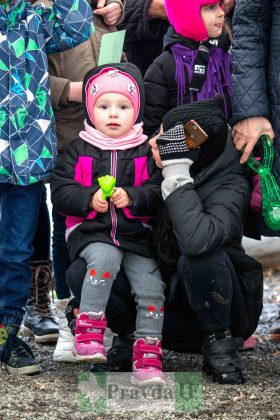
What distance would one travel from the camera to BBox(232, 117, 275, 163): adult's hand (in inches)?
162

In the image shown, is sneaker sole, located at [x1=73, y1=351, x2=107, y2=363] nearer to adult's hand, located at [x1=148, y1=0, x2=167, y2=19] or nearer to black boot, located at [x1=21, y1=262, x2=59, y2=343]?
black boot, located at [x1=21, y1=262, x2=59, y2=343]

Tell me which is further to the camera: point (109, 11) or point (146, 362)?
point (109, 11)

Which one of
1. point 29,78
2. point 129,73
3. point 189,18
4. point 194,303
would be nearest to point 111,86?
point 129,73

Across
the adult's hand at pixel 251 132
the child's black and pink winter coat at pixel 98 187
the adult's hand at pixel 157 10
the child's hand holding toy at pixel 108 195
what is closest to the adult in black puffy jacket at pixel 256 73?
the adult's hand at pixel 251 132

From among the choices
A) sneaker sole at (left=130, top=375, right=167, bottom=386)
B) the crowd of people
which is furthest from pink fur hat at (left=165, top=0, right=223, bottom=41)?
sneaker sole at (left=130, top=375, right=167, bottom=386)

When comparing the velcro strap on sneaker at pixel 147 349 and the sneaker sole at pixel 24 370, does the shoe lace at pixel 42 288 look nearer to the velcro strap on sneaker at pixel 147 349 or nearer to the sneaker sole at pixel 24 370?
the sneaker sole at pixel 24 370

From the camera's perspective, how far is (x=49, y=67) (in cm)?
454

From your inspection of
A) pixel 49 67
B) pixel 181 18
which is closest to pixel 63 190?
pixel 49 67

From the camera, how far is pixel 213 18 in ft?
14.8

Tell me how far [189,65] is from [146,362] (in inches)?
55.0

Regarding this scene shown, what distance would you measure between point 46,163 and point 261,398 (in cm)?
128

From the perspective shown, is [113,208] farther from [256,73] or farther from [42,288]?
[42,288]

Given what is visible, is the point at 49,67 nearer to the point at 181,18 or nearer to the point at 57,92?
the point at 57,92

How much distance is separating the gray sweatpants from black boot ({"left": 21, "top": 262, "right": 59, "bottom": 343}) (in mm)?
1022
